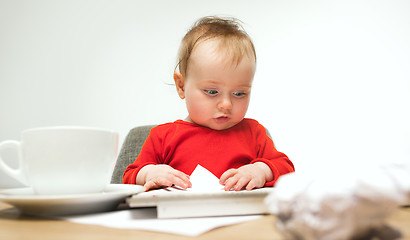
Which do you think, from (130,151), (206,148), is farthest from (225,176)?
(130,151)

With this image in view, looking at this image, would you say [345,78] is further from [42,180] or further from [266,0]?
[42,180]

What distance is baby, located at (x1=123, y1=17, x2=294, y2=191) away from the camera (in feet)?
2.91

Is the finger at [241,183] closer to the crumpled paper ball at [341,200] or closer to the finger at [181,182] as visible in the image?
the finger at [181,182]

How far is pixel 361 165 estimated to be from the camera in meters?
0.25

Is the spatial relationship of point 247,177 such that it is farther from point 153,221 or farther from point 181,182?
point 153,221

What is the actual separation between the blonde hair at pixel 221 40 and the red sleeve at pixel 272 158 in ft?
0.82

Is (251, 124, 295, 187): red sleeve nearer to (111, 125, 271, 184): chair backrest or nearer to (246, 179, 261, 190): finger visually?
(246, 179, 261, 190): finger

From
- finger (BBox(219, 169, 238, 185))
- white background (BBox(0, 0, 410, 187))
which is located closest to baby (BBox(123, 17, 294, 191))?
finger (BBox(219, 169, 238, 185))

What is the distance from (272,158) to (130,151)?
57 centimetres

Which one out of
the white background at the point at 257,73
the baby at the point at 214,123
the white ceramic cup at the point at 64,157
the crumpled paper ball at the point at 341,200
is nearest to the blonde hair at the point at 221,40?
the baby at the point at 214,123

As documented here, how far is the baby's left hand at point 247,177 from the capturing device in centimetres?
66

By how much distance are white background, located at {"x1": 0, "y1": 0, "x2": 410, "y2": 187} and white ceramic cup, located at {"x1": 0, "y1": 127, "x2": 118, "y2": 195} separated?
1.63m

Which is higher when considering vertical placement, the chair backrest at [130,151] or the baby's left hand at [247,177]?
the baby's left hand at [247,177]

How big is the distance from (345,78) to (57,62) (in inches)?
74.9
